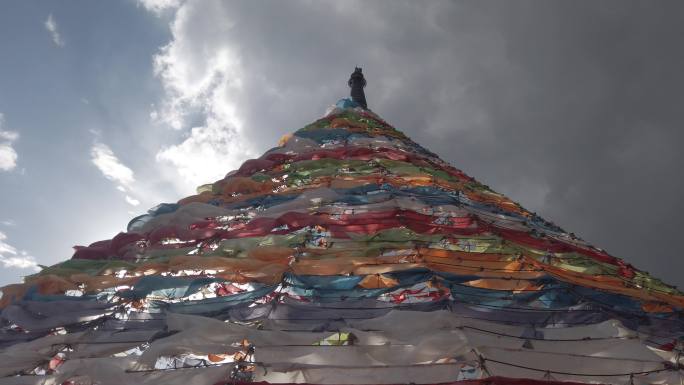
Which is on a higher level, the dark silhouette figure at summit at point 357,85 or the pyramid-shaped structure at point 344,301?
the dark silhouette figure at summit at point 357,85

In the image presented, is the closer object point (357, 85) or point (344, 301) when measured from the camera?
point (344, 301)

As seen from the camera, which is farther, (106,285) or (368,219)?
(368,219)

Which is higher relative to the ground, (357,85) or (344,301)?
(357,85)

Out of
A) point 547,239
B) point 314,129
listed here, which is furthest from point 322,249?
point 314,129

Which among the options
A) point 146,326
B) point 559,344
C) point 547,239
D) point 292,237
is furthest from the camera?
point 547,239

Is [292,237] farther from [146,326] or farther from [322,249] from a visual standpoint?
[146,326]

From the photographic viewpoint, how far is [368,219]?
7.57 meters

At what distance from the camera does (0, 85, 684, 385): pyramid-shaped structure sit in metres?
4.01

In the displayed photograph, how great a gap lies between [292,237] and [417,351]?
11.9 ft

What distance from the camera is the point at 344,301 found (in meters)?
5.20

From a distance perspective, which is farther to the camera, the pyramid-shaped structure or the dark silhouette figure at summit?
the dark silhouette figure at summit

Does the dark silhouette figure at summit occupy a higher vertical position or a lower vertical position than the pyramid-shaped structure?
higher

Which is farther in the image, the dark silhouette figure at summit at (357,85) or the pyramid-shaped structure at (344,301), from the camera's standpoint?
the dark silhouette figure at summit at (357,85)

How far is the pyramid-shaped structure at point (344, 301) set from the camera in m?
4.01
